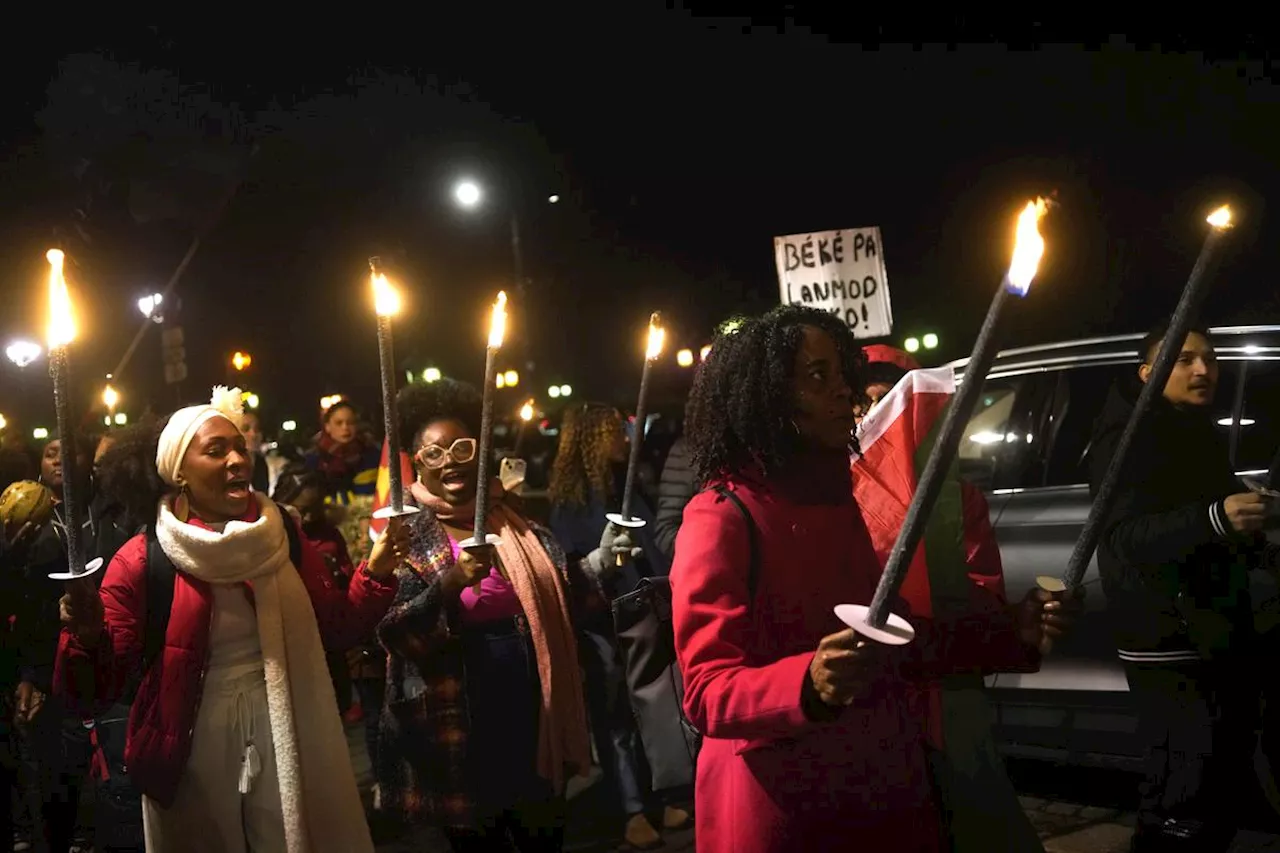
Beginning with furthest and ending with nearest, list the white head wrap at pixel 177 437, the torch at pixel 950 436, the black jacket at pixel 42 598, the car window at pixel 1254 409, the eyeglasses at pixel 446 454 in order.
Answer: the car window at pixel 1254 409 → the black jacket at pixel 42 598 → the eyeglasses at pixel 446 454 → the white head wrap at pixel 177 437 → the torch at pixel 950 436

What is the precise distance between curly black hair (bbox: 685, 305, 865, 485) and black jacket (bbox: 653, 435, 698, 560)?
295 centimetres

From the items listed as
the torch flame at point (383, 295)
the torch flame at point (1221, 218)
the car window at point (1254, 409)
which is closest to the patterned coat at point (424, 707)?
the torch flame at point (383, 295)

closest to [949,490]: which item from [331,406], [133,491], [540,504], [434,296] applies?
[133,491]

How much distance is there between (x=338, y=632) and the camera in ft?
12.4

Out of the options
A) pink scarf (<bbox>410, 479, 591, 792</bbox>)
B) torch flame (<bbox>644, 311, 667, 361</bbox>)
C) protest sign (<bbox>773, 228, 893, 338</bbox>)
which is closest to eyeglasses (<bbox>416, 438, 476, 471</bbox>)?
pink scarf (<bbox>410, 479, 591, 792</bbox>)

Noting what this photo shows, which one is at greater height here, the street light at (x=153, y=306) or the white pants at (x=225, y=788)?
the street light at (x=153, y=306)

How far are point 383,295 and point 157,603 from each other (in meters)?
1.37

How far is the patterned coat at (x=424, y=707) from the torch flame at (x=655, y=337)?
1.09 m

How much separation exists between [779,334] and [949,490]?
0.54 meters

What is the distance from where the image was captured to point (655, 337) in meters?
3.52

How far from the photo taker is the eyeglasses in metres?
4.12

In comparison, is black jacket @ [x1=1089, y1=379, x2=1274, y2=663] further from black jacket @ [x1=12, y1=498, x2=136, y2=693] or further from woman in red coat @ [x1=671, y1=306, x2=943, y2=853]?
black jacket @ [x1=12, y1=498, x2=136, y2=693]

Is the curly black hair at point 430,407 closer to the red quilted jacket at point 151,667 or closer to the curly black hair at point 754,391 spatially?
the red quilted jacket at point 151,667

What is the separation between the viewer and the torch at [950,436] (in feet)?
4.82
